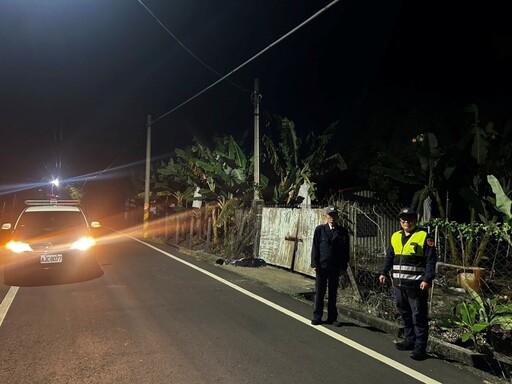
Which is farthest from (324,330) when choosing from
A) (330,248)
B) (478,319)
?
(478,319)

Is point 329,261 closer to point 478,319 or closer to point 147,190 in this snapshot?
point 478,319

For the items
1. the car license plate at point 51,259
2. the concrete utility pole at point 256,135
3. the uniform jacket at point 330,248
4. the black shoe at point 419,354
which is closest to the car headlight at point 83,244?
the car license plate at point 51,259

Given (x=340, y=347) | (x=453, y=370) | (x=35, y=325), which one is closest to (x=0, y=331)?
(x=35, y=325)

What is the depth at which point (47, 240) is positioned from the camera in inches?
358

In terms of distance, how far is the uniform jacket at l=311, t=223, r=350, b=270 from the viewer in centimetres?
618

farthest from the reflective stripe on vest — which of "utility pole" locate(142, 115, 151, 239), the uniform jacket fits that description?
"utility pole" locate(142, 115, 151, 239)

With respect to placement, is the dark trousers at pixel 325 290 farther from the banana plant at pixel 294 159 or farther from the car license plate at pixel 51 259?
the banana plant at pixel 294 159

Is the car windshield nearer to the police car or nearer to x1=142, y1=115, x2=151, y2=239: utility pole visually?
the police car

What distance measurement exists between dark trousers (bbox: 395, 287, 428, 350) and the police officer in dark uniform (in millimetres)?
1171

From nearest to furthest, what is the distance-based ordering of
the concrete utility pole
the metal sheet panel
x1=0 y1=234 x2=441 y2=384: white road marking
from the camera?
1. x1=0 y1=234 x2=441 y2=384: white road marking
2. the metal sheet panel
3. the concrete utility pole

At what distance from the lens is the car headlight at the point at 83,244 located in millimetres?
9261

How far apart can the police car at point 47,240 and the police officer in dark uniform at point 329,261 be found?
18.0ft

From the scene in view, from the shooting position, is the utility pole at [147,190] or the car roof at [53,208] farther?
the utility pole at [147,190]

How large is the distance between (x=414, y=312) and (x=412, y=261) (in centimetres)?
57
